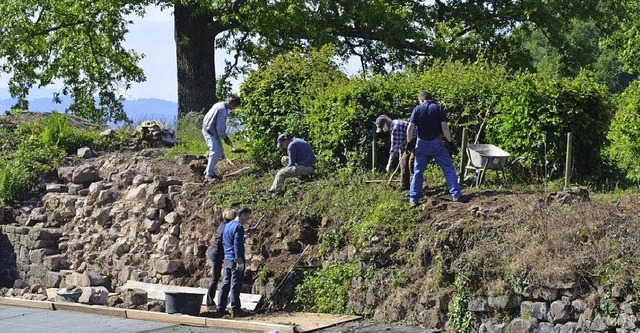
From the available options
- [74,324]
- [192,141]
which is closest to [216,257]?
[74,324]

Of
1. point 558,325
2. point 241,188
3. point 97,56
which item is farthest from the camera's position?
point 97,56

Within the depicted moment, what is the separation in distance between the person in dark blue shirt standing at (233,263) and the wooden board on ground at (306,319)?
0.53 metres

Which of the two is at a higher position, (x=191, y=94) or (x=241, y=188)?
(x=191, y=94)

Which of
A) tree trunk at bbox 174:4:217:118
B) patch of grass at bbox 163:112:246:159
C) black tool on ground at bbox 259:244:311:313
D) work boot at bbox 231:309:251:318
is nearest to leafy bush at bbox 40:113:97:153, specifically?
patch of grass at bbox 163:112:246:159

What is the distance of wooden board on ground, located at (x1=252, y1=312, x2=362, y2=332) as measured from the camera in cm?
1509

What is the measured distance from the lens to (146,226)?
20.1 meters

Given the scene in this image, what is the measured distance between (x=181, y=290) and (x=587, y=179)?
281 inches

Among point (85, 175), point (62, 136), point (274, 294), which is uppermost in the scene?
point (62, 136)

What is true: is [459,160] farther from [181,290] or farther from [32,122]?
[32,122]

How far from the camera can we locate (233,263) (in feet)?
54.2

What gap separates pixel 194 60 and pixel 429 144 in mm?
13727

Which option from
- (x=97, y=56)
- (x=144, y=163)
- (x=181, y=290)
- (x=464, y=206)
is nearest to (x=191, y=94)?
(x=97, y=56)

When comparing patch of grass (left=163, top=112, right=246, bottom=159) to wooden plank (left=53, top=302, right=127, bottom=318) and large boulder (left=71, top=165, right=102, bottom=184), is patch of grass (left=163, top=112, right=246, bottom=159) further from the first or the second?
wooden plank (left=53, top=302, right=127, bottom=318)

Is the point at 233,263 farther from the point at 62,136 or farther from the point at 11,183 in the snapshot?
the point at 62,136
